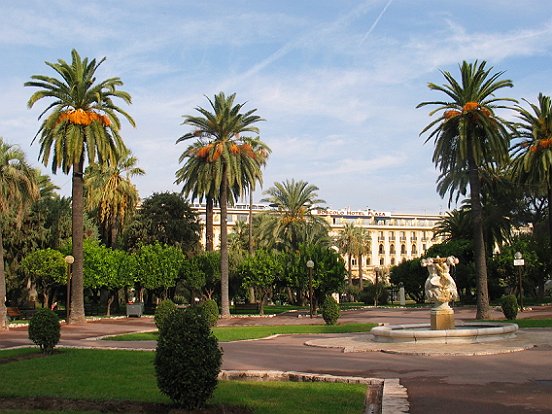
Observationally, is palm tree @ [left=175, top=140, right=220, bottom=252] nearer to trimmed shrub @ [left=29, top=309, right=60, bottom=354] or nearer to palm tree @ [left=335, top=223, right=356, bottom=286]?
trimmed shrub @ [left=29, top=309, right=60, bottom=354]

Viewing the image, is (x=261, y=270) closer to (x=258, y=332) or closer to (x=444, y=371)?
(x=258, y=332)

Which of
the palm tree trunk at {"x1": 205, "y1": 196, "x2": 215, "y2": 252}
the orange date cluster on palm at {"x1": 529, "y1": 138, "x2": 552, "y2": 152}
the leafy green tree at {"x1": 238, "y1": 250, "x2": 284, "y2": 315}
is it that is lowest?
the leafy green tree at {"x1": 238, "y1": 250, "x2": 284, "y2": 315}

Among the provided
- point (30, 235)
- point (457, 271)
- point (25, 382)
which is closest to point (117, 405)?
point (25, 382)

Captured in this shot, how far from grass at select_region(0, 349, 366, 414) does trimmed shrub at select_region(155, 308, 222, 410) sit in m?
0.72

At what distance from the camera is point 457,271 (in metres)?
57.2

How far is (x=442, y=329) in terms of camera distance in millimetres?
20484

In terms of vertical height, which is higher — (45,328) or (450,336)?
(45,328)

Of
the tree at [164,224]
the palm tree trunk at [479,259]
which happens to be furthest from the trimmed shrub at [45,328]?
the tree at [164,224]

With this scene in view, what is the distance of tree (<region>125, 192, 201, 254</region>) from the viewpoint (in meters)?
53.8

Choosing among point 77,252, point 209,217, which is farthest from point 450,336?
point 209,217

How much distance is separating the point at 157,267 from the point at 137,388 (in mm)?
35241

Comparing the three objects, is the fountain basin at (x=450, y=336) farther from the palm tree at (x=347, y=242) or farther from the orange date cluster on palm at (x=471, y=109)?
the palm tree at (x=347, y=242)

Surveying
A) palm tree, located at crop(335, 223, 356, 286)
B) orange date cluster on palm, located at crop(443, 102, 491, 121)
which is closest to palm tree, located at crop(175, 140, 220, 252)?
orange date cluster on palm, located at crop(443, 102, 491, 121)

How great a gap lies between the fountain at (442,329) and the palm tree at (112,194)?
1274 inches
